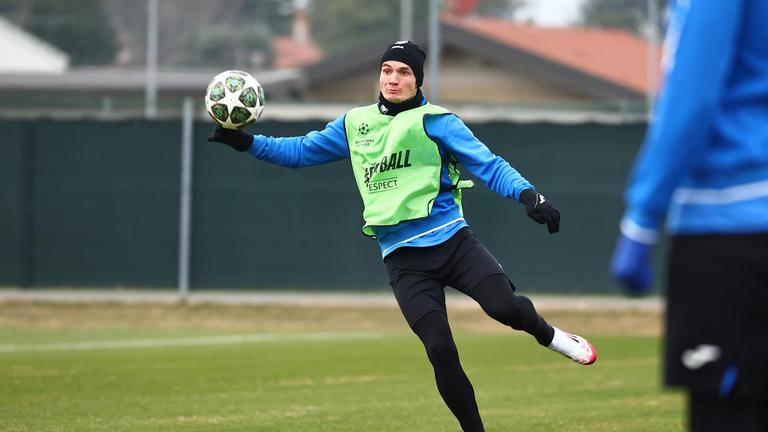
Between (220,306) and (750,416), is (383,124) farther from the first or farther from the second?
(220,306)

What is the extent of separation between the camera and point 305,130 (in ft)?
59.1

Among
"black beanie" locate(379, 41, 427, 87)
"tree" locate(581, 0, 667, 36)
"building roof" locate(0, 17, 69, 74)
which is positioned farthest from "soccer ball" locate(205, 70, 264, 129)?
"tree" locate(581, 0, 667, 36)

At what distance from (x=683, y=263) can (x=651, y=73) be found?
2791cm

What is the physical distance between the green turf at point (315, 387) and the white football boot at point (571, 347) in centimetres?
98

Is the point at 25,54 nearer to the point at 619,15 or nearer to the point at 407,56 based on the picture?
the point at 619,15

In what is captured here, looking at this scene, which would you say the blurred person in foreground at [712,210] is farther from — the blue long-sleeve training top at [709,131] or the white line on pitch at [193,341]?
the white line on pitch at [193,341]

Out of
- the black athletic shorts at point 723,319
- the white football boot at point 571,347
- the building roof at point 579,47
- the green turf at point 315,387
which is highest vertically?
the black athletic shorts at point 723,319

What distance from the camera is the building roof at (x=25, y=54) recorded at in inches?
1043

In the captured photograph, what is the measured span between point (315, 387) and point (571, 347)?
11.5 ft

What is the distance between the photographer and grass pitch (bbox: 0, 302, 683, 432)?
27.7 feet

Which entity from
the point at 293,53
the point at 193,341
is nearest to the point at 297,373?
the point at 193,341

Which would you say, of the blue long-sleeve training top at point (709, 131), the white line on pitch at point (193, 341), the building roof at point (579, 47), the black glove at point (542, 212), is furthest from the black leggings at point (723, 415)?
the building roof at point (579, 47)

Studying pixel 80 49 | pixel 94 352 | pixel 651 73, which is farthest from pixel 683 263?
pixel 651 73

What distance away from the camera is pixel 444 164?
7082mm
